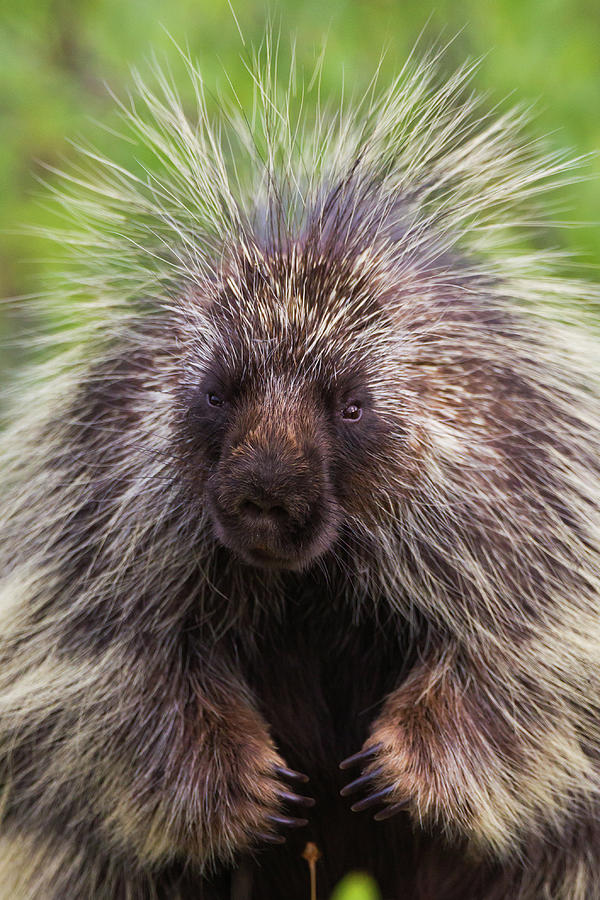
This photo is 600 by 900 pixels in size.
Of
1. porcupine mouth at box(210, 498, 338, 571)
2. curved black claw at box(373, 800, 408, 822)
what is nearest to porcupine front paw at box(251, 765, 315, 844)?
curved black claw at box(373, 800, 408, 822)

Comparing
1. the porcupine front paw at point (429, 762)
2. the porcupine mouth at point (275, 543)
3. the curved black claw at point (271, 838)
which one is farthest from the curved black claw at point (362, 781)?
the porcupine mouth at point (275, 543)

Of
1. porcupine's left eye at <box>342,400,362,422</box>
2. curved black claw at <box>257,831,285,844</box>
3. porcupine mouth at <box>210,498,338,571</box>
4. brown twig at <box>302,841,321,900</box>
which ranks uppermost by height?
porcupine's left eye at <box>342,400,362,422</box>

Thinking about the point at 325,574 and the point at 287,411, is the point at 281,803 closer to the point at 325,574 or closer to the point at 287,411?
the point at 325,574

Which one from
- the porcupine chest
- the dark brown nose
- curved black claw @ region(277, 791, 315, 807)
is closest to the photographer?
the dark brown nose

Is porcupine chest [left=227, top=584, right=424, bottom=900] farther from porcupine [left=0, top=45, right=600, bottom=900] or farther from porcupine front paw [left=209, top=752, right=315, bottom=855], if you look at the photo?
porcupine front paw [left=209, top=752, right=315, bottom=855]

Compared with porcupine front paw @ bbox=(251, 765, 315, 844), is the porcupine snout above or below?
above

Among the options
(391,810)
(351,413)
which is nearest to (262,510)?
(351,413)

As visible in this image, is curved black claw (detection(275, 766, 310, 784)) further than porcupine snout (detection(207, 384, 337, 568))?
Yes

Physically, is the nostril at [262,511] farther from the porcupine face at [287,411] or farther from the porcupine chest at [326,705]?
the porcupine chest at [326,705]
